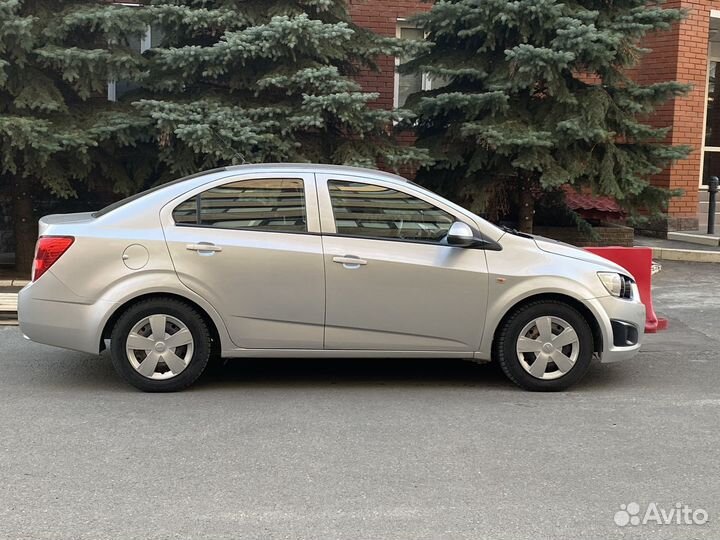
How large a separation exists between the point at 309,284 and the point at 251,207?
0.74 m

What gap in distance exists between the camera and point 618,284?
5715 mm

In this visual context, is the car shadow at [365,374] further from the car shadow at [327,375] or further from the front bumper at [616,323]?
the front bumper at [616,323]

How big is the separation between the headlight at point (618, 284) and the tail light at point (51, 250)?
3.98 metres

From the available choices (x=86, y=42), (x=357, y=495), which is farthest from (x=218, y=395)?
(x=86, y=42)

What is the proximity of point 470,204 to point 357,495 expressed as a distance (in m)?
6.99

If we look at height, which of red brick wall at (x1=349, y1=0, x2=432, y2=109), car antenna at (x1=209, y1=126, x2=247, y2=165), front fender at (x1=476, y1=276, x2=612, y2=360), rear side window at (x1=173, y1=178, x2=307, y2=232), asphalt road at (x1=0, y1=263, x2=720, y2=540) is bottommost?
asphalt road at (x1=0, y1=263, x2=720, y2=540)

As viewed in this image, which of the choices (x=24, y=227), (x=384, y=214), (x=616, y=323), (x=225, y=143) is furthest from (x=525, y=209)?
(x=24, y=227)

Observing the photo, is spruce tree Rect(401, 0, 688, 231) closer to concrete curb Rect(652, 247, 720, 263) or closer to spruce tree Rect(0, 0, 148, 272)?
concrete curb Rect(652, 247, 720, 263)

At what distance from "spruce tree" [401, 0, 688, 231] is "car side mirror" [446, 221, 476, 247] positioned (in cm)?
389

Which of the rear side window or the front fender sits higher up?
the rear side window

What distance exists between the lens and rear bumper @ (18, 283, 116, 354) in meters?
5.41

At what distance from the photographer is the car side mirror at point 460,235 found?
545 centimetres

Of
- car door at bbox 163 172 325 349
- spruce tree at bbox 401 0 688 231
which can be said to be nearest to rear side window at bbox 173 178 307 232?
car door at bbox 163 172 325 349

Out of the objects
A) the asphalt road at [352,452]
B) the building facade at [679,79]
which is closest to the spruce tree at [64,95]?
the asphalt road at [352,452]
